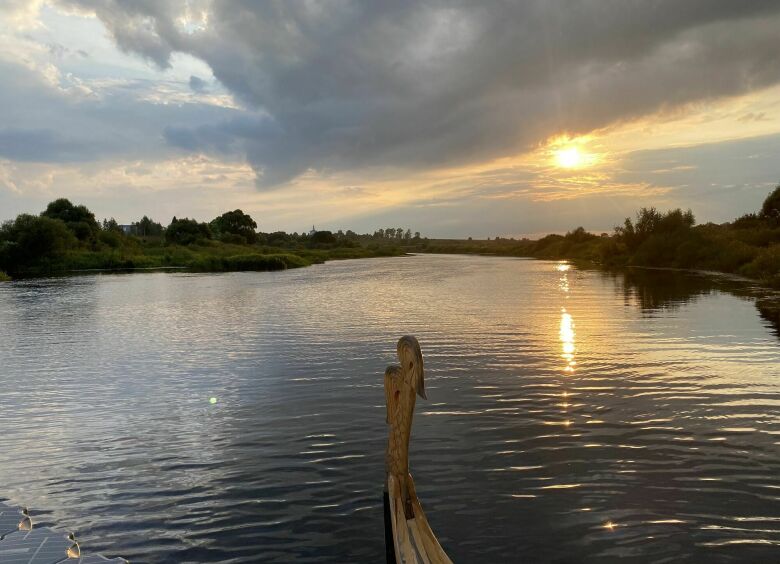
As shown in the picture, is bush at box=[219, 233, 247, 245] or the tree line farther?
bush at box=[219, 233, 247, 245]

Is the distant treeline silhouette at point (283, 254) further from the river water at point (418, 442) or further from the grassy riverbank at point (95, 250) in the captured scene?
the river water at point (418, 442)

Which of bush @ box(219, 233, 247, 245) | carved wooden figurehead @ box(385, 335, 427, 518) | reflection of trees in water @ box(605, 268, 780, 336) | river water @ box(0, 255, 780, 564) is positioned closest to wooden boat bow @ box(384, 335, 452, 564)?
carved wooden figurehead @ box(385, 335, 427, 518)

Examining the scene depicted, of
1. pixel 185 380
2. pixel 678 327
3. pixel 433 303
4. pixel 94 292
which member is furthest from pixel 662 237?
pixel 185 380

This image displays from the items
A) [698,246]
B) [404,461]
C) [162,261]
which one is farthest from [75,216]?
[404,461]

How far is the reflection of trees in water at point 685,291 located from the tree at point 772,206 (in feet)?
126

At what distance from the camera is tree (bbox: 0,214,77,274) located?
320ft

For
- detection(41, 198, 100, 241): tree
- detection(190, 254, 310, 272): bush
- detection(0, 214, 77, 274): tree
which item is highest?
detection(41, 198, 100, 241): tree

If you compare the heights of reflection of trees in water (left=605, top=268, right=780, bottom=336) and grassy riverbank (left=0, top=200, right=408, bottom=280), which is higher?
grassy riverbank (left=0, top=200, right=408, bottom=280)

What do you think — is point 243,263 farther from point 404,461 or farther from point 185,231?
point 404,461

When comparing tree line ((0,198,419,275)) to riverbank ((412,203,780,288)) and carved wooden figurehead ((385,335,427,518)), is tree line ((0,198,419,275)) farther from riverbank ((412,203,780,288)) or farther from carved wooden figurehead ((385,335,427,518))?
carved wooden figurehead ((385,335,427,518))

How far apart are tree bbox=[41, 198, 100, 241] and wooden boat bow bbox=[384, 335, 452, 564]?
127020 mm

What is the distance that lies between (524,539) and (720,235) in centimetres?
7804

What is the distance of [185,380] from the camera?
19.2 metres

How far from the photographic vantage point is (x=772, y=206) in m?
91.3
